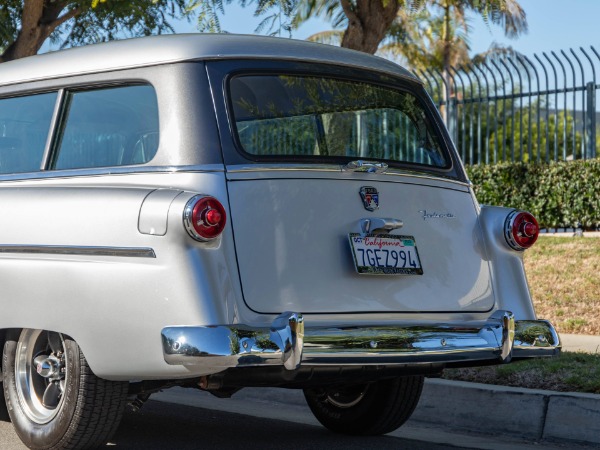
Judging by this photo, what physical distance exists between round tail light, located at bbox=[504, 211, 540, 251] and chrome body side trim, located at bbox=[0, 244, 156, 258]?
1.81 m

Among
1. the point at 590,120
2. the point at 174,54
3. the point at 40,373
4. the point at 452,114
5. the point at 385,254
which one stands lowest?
the point at 40,373

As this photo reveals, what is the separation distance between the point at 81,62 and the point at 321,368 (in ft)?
6.05

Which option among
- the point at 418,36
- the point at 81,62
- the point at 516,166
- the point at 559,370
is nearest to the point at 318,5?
the point at 516,166

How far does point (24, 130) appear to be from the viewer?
17.6 feet

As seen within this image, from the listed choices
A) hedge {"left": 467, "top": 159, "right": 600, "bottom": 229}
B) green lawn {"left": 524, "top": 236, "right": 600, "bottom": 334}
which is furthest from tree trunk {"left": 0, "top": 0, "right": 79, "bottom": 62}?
green lawn {"left": 524, "top": 236, "right": 600, "bottom": 334}

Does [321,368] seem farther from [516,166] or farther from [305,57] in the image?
[516,166]

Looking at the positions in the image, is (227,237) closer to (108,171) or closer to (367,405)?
(108,171)

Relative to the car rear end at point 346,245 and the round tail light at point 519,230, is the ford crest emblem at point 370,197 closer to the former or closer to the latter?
the car rear end at point 346,245

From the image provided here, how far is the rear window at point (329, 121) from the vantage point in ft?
15.9

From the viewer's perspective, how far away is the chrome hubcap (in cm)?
492

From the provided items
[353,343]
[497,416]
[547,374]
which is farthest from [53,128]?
[547,374]

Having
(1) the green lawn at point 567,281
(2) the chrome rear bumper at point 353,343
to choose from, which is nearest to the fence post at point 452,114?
(1) the green lawn at point 567,281

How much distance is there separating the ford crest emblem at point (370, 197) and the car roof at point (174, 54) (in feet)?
2.19

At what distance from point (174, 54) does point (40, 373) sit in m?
1.54
